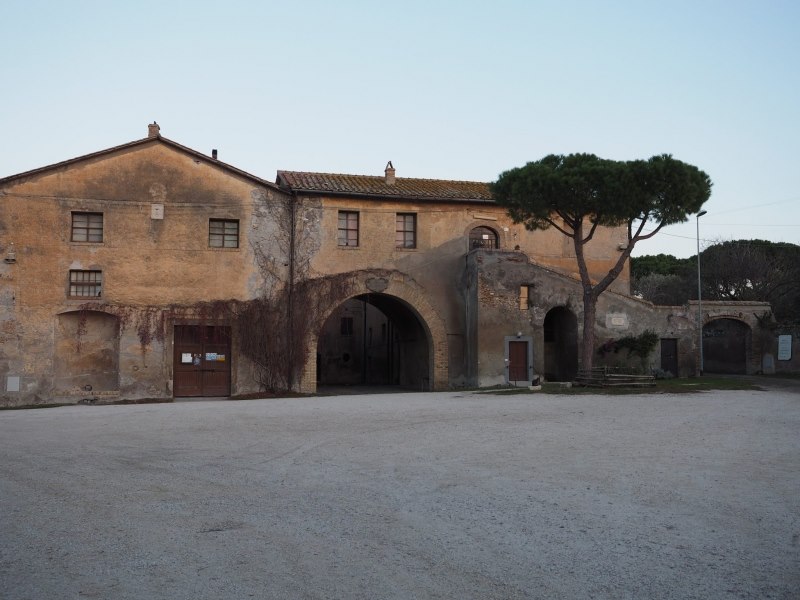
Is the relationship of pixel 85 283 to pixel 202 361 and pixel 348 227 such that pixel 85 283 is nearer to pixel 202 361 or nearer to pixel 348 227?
pixel 202 361

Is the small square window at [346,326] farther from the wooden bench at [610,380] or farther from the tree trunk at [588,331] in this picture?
the wooden bench at [610,380]

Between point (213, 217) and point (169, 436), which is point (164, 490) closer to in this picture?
point (169, 436)

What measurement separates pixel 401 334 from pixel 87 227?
13.2 metres

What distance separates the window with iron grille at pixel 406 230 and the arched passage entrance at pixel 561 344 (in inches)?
251

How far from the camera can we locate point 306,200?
24906mm

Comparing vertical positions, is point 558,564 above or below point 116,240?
below

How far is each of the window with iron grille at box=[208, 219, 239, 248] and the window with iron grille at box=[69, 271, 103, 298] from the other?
3760 millimetres

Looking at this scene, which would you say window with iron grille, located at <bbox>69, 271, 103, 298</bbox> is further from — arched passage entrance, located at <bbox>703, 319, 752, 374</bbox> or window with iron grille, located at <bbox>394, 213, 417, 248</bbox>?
arched passage entrance, located at <bbox>703, 319, 752, 374</bbox>

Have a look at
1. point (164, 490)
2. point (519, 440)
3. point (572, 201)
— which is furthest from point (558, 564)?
point (572, 201)

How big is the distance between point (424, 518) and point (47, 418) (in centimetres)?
1247

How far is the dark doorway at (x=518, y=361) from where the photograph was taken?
25.2 m

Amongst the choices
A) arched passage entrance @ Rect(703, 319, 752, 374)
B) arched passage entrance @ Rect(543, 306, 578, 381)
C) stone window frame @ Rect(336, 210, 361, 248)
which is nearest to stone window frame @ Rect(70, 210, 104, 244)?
stone window frame @ Rect(336, 210, 361, 248)

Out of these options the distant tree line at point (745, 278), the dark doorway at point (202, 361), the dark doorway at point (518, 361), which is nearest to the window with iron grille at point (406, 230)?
the dark doorway at point (518, 361)

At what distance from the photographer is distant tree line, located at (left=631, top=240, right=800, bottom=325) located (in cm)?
4096
